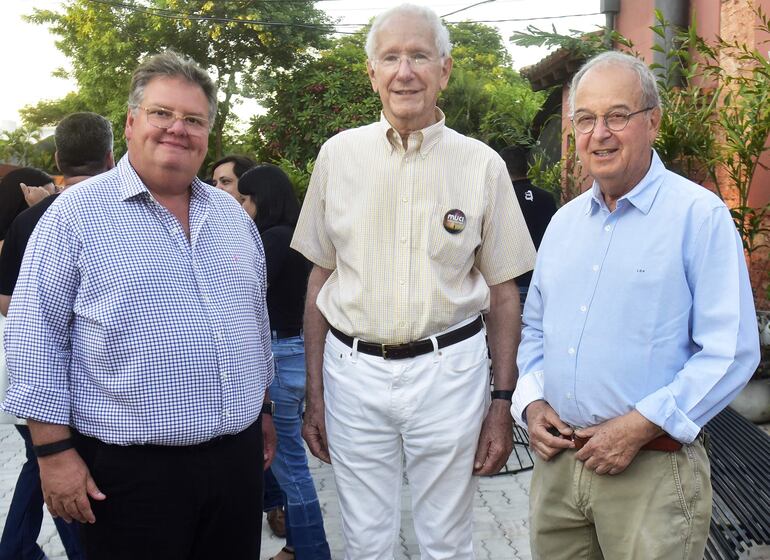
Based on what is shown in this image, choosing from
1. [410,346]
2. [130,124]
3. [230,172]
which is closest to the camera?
[130,124]

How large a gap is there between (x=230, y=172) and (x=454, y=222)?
2.47m

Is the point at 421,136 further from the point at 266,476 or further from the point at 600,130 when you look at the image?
the point at 266,476

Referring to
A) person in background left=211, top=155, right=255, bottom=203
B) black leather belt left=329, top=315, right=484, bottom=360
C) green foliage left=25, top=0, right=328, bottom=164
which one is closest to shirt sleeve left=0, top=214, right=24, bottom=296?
black leather belt left=329, top=315, right=484, bottom=360

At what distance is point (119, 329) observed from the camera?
235 centimetres

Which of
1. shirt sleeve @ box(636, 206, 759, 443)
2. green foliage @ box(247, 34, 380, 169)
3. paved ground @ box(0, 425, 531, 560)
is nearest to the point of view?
shirt sleeve @ box(636, 206, 759, 443)

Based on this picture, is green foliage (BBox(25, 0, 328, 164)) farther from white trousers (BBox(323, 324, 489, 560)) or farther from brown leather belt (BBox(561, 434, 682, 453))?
brown leather belt (BBox(561, 434, 682, 453))

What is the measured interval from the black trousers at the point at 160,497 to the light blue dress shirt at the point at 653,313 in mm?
1041

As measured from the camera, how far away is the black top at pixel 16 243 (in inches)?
131

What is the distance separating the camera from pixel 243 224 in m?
2.89

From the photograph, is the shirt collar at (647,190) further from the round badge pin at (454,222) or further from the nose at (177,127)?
the nose at (177,127)

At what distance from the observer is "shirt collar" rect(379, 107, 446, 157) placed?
2.85 metres

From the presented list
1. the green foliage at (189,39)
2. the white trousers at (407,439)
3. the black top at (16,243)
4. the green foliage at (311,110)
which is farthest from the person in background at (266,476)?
the green foliage at (189,39)

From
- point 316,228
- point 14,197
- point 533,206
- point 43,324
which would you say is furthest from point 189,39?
point 43,324

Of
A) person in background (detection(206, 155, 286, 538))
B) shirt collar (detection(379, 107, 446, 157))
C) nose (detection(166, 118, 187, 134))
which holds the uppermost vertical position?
nose (detection(166, 118, 187, 134))
